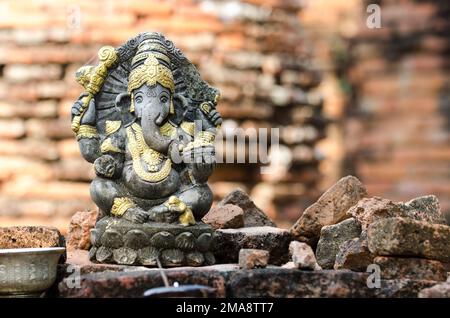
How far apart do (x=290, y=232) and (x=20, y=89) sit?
423 cm

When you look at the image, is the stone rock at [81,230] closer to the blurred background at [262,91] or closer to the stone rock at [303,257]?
A: the stone rock at [303,257]

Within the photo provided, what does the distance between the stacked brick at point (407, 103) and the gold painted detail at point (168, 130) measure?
6302 mm

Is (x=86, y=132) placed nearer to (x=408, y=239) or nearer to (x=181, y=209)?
(x=181, y=209)

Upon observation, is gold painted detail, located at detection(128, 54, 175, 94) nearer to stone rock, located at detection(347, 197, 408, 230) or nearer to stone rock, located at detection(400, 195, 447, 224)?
stone rock, located at detection(347, 197, 408, 230)

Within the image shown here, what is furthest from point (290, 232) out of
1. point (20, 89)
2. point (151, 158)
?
point (20, 89)

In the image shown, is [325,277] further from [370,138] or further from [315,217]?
[370,138]

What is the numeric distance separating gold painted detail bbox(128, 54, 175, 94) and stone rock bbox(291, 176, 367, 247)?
3.86ft

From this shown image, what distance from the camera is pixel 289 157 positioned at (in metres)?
12.2

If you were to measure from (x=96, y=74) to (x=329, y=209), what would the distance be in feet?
5.34

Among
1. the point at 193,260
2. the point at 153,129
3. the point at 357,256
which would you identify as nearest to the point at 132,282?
the point at 193,260

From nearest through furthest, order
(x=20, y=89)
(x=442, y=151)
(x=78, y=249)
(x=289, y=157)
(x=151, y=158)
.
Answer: (x=151, y=158), (x=78, y=249), (x=20, y=89), (x=289, y=157), (x=442, y=151)

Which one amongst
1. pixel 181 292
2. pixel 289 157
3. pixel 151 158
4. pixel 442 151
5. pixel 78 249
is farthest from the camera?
pixel 442 151

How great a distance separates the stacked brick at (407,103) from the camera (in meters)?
13.6

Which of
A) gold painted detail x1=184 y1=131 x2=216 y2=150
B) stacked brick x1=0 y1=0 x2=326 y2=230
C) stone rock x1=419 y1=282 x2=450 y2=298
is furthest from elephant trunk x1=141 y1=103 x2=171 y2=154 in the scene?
stacked brick x1=0 y1=0 x2=326 y2=230
